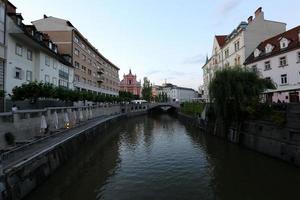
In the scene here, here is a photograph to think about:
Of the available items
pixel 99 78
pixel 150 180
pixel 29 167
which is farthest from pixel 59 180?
pixel 99 78

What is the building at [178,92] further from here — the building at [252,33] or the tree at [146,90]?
the building at [252,33]

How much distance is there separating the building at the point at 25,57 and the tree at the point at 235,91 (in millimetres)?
21832

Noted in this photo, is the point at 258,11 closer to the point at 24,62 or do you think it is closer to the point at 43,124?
the point at 24,62

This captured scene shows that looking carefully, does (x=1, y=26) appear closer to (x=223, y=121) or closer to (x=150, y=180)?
(x=150, y=180)

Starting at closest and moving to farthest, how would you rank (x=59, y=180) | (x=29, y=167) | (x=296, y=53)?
1. (x=29, y=167)
2. (x=59, y=180)
3. (x=296, y=53)

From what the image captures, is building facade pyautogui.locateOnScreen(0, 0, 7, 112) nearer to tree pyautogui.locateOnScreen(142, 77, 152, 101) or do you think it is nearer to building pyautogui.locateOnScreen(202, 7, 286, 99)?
building pyautogui.locateOnScreen(202, 7, 286, 99)

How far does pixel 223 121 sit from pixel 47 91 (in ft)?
61.0

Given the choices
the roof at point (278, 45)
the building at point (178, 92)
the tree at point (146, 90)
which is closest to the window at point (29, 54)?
the roof at point (278, 45)

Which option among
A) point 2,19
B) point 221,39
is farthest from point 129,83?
point 2,19

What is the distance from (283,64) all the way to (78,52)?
3877cm

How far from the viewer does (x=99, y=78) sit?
71.2 meters

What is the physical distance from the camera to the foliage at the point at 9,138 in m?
14.2

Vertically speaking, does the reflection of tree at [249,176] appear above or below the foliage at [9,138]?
below

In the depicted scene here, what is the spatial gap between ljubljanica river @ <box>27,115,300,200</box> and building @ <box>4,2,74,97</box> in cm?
1367
